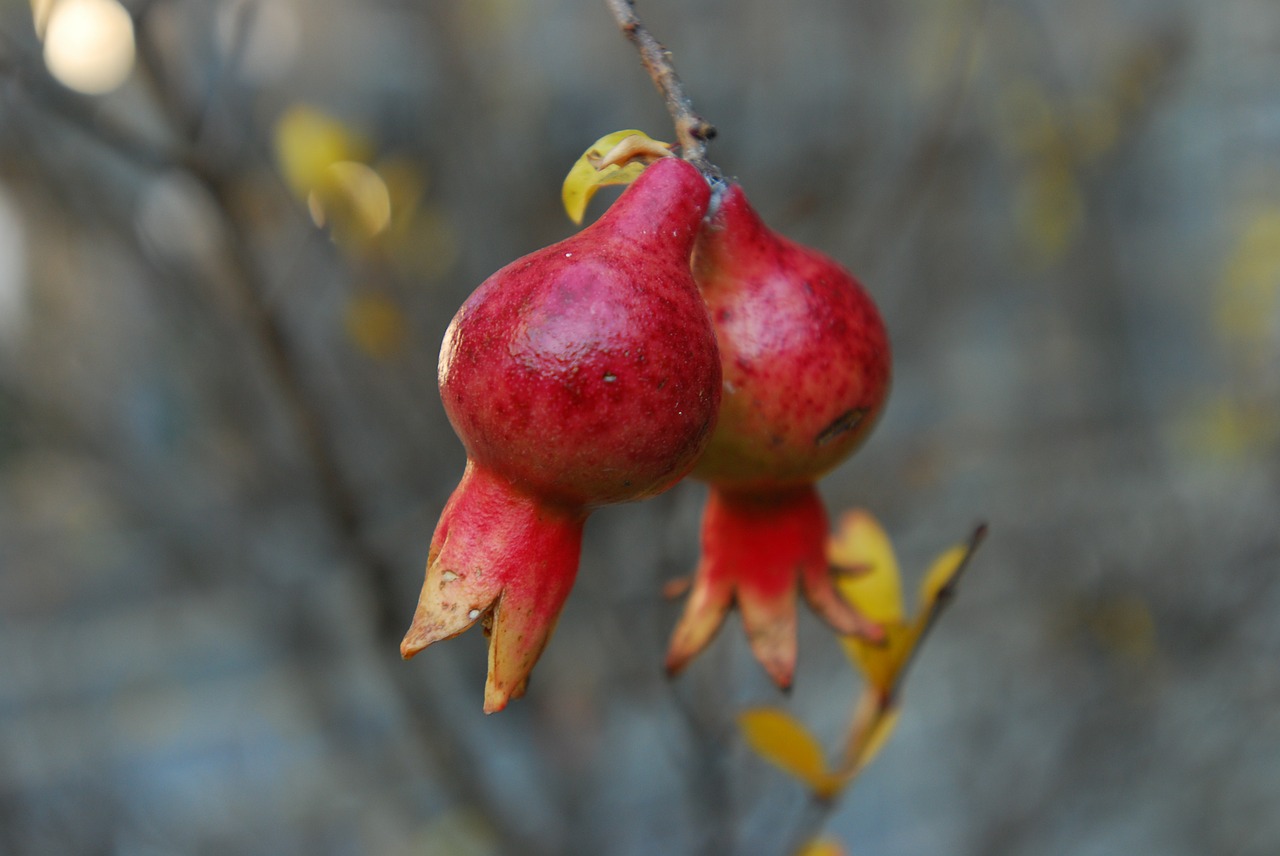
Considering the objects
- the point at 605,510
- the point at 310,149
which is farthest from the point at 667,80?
the point at 605,510

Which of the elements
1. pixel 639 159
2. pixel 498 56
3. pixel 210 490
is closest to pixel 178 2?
pixel 498 56

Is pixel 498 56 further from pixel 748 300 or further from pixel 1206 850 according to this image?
pixel 1206 850

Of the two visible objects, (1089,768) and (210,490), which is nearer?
(1089,768)

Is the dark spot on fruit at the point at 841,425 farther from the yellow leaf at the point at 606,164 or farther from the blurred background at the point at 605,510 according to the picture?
the blurred background at the point at 605,510

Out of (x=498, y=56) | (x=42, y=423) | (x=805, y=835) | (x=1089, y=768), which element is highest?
(x=498, y=56)

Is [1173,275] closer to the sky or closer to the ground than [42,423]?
closer to the sky

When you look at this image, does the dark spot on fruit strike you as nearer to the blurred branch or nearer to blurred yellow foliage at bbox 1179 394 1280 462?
the blurred branch

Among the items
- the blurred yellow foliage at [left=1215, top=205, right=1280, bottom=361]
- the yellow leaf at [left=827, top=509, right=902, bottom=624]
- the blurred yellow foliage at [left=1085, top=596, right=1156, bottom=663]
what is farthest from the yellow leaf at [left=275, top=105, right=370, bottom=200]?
the blurred yellow foliage at [left=1215, top=205, right=1280, bottom=361]
